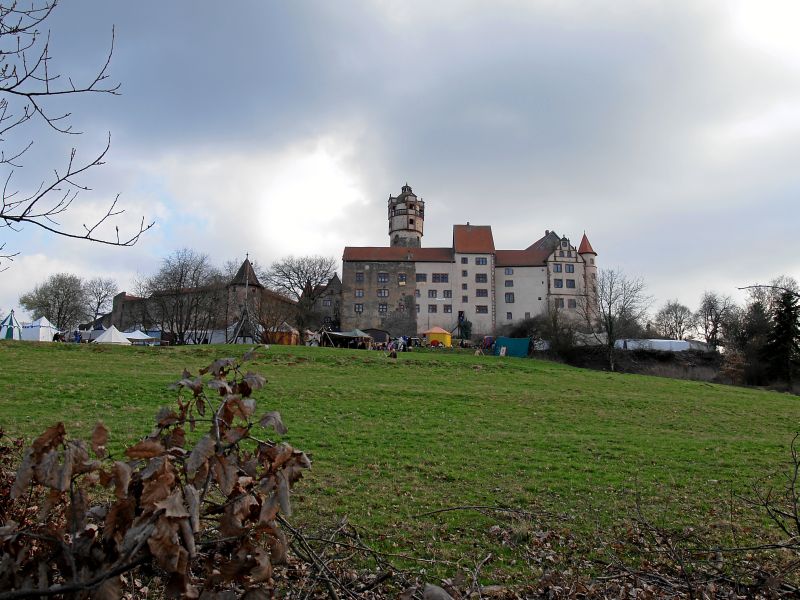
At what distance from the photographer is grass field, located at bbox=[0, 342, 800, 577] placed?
9531 millimetres

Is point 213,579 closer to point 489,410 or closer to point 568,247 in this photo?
point 489,410

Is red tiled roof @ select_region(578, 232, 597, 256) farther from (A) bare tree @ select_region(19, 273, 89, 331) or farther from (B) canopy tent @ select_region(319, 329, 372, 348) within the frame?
(A) bare tree @ select_region(19, 273, 89, 331)

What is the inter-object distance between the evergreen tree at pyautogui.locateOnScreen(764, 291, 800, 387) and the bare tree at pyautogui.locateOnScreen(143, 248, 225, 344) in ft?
196

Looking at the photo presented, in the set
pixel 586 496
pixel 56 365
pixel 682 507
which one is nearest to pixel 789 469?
pixel 682 507

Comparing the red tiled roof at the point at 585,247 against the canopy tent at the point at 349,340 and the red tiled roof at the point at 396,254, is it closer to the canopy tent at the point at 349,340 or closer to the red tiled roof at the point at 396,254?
Answer: the red tiled roof at the point at 396,254

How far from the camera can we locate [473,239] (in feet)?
270

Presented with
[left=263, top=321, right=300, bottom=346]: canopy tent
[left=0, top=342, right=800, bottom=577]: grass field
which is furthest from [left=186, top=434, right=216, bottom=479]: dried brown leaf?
[left=263, top=321, right=300, bottom=346]: canopy tent

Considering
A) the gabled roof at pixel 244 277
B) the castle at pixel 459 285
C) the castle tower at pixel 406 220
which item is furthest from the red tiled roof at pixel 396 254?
the gabled roof at pixel 244 277

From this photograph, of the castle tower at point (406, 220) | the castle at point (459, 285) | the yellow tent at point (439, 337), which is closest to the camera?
the yellow tent at point (439, 337)

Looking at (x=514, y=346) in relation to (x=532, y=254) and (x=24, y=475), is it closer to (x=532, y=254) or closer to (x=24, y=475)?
(x=532, y=254)

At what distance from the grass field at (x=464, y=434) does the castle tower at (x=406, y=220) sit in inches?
2212

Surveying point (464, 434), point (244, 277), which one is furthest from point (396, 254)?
point (464, 434)

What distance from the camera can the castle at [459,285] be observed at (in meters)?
78.3

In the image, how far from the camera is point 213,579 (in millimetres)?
2395
